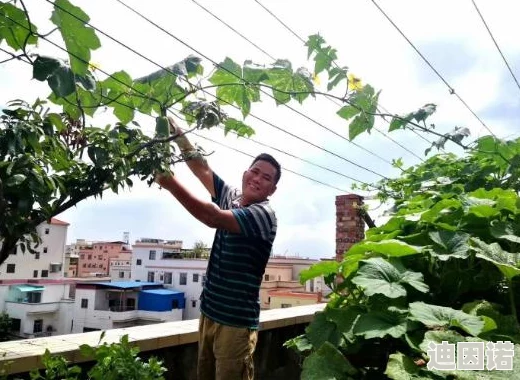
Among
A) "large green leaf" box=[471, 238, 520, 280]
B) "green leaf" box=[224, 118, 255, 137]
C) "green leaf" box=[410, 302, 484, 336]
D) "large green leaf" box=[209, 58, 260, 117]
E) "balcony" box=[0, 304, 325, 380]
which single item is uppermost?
"large green leaf" box=[209, 58, 260, 117]

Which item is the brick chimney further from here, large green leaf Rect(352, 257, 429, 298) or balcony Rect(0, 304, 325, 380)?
large green leaf Rect(352, 257, 429, 298)

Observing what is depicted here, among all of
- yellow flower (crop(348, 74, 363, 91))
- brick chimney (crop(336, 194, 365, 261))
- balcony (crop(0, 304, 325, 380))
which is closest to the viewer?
balcony (crop(0, 304, 325, 380))

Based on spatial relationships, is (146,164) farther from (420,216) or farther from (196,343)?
(196,343)

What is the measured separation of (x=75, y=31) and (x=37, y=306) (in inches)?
1016

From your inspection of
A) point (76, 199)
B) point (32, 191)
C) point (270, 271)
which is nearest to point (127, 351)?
point (76, 199)

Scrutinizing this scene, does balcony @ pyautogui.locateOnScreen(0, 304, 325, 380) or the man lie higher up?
the man

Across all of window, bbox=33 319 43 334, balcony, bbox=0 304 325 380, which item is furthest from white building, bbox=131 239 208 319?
balcony, bbox=0 304 325 380

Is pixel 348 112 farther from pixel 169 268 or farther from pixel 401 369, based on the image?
pixel 169 268

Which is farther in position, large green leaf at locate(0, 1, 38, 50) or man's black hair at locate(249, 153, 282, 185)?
man's black hair at locate(249, 153, 282, 185)

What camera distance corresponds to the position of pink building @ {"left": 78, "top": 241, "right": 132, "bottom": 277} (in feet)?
147

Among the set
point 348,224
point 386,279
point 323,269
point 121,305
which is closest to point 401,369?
point 386,279

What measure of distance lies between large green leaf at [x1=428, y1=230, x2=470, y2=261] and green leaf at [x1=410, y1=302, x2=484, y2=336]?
243 millimetres

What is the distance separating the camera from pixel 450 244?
1.42 meters

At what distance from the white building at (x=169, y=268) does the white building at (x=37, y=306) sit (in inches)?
206
